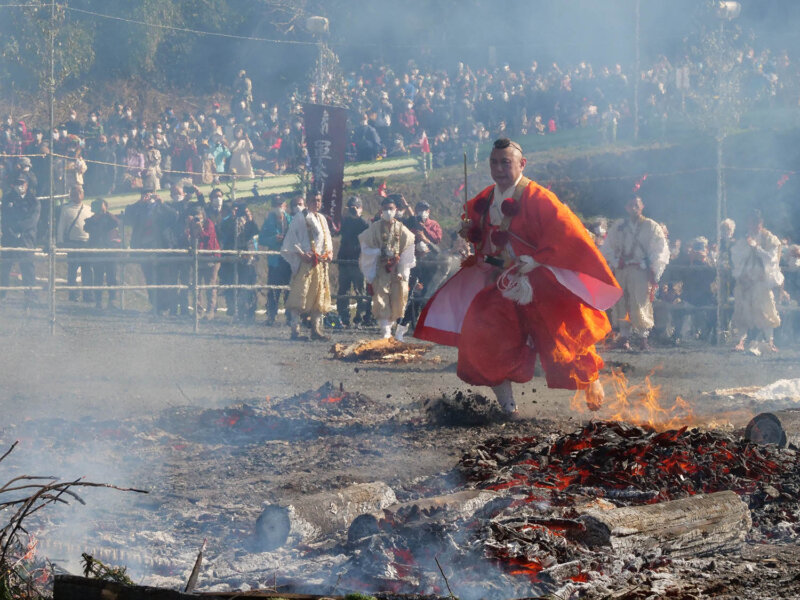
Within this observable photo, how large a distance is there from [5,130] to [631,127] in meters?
16.6

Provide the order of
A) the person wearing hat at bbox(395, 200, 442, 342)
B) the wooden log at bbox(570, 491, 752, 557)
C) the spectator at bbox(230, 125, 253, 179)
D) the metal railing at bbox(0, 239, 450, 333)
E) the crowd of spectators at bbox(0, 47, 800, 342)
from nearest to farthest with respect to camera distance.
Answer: the wooden log at bbox(570, 491, 752, 557) < the metal railing at bbox(0, 239, 450, 333) < the person wearing hat at bbox(395, 200, 442, 342) < the crowd of spectators at bbox(0, 47, 800, 342) < the spectator at bbox(230, 125, 253, 179)

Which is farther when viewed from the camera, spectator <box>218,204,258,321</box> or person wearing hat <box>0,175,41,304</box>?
spectator <box>218,204,258,321</box>

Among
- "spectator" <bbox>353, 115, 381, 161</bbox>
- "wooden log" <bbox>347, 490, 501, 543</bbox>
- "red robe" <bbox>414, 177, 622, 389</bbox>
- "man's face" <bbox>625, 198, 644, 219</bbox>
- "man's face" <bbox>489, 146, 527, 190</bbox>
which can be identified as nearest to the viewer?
"wooden log" <bbox>347, 490, 501, 543</bbox>

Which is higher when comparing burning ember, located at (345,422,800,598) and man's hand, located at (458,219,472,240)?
man's hand, located at (458,219,472,240)

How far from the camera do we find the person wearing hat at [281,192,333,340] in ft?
47.3

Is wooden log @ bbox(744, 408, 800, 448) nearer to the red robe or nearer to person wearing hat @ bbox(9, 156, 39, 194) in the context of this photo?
the red robe

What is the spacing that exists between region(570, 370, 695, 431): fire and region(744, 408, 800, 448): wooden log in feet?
2.22

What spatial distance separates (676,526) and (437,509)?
111cm

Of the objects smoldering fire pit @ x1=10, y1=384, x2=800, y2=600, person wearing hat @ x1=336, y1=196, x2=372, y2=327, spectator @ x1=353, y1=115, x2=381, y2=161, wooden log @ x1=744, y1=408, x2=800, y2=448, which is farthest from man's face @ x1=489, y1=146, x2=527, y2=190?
spectator @ x1=353, y1=115, x2=381, y2=161

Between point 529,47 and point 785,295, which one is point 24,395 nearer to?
point 785,295

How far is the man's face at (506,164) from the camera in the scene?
780 centimetres

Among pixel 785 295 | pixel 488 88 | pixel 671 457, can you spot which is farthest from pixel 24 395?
pixel 488 88

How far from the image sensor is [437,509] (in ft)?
15.6

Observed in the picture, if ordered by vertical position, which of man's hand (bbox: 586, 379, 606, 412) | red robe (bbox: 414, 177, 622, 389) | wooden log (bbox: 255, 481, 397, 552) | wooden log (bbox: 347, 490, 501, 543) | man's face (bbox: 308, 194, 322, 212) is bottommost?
wooden log (bbox: 255, 481, 397, 552)
